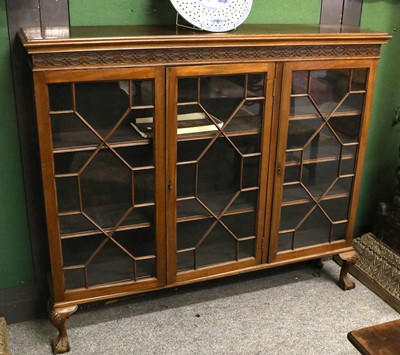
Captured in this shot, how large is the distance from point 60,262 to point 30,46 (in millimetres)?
751

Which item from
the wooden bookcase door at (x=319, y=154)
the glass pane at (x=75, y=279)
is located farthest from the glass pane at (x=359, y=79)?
the glass pane at (x=75, y=279)

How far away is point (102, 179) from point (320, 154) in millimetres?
873

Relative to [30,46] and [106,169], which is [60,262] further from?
[30,46]

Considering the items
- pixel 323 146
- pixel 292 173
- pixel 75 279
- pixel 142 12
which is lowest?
pixel 75 279

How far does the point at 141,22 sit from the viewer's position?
6.31 ft

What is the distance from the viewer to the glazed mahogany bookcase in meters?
1.65

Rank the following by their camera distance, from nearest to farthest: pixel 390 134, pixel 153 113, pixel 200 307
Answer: pixel 153 113
pixel 200 307
pixel 390 134

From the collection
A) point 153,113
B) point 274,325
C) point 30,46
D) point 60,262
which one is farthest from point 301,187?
point 30,46

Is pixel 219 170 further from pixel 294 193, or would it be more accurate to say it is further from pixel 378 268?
pixel 378 268

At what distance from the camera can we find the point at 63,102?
5.34ft

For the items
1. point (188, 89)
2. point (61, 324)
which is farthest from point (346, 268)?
point (61, 324)

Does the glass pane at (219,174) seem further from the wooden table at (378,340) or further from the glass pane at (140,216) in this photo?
the wooden table at (378,340)

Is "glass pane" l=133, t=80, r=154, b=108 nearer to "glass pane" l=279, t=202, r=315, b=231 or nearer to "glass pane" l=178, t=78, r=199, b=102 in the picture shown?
"glass pane" l=178, t=78, r=199, b=102

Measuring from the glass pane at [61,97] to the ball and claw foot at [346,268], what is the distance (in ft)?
4.42
